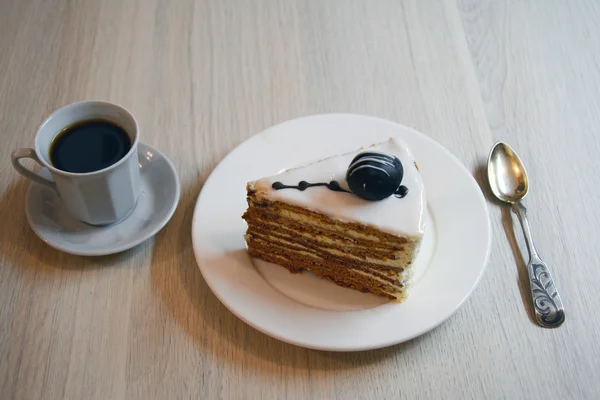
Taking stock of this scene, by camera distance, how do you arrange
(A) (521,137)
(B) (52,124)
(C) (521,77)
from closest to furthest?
1. (B) (52,124)
2. (A) (521,137)
3. (C) (521,77)

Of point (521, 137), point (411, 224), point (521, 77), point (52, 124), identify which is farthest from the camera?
point (521, 77)

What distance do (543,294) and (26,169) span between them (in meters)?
1.09

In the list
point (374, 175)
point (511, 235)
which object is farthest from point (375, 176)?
point (511, 235)

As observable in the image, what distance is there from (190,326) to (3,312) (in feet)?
1.22

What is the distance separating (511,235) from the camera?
1312 mm

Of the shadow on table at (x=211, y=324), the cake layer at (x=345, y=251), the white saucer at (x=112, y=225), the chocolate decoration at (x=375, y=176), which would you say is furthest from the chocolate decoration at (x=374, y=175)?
the white saucer at (x=112, y=225)

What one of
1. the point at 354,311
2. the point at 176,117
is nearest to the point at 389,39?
the point at 176,117

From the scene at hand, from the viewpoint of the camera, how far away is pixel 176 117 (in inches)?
59.7

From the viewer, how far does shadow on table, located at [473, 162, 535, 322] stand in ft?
3.99

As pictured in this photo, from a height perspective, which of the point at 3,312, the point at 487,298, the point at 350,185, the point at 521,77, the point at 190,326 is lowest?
the point at 3,312

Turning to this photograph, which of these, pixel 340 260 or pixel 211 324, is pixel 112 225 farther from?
pixel 340 260

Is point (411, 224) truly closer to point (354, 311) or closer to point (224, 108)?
point (354, 311)

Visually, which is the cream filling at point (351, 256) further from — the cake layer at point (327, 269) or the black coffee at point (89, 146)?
the black coffee at point (89, 146)

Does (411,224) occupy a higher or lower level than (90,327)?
higher
